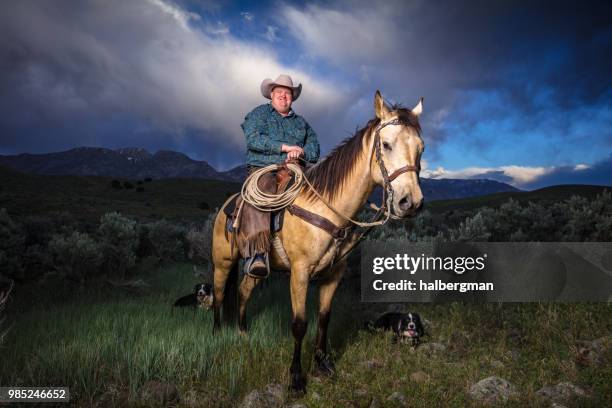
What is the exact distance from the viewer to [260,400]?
3885 mm

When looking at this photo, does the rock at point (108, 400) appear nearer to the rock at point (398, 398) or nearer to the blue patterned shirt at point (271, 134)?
the rock at point (398, 398)

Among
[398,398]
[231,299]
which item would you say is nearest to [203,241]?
[231,299]

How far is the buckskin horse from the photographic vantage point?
11.9 ft

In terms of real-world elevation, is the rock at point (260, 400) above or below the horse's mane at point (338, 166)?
below

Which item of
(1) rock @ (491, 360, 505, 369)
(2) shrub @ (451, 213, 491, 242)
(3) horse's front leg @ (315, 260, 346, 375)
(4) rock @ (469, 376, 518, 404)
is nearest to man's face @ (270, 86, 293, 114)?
(3) horse's front leg @ (315, 260, 346, 375)

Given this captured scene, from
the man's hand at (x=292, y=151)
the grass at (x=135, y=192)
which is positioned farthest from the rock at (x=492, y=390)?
the grass at (x=135, y=192)

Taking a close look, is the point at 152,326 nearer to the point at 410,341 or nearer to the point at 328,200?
the point at 328,200

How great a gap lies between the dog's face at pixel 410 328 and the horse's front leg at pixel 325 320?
1463 mm

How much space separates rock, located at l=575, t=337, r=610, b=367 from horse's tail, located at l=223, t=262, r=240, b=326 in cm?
516

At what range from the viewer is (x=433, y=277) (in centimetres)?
891

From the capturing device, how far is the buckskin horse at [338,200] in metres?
3.62

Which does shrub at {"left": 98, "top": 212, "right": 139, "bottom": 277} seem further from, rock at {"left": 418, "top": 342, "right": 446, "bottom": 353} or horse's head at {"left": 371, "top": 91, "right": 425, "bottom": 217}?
horse's head at {"left": 371, "top": 91, "right": 425, "bottom": 217}

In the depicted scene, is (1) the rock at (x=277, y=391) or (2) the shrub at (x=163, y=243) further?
(2) the shrub at (x=163, y=243)

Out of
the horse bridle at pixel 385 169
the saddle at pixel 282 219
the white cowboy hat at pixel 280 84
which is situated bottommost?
the saddle at pixel 282 219
